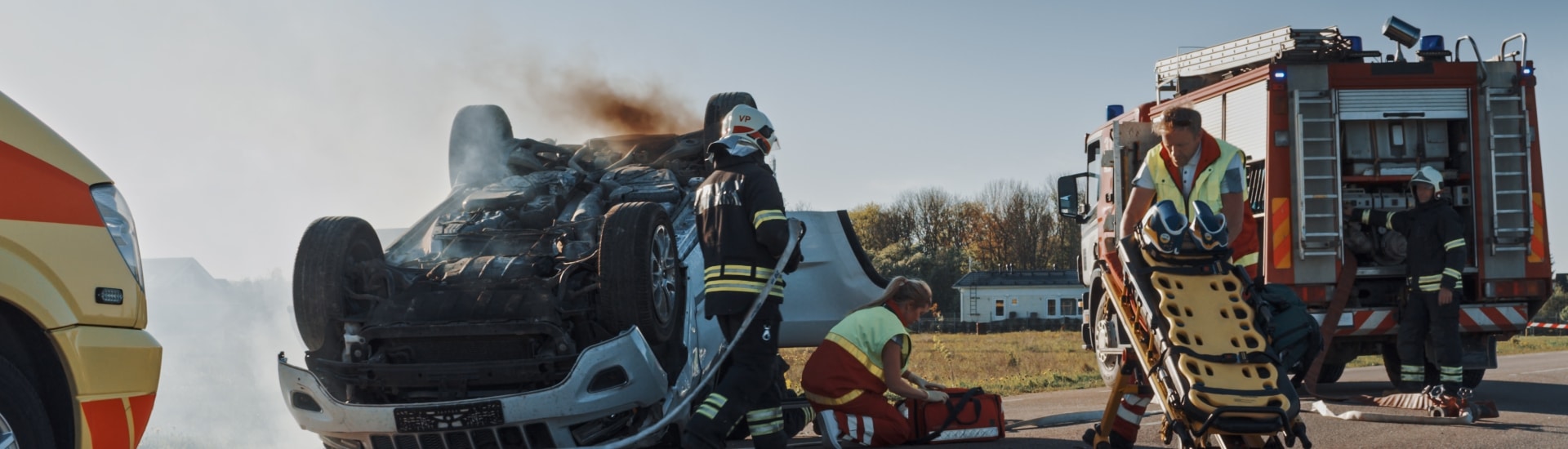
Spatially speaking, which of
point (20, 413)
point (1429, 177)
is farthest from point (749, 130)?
point (1429, 177)

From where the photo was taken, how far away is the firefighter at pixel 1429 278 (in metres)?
8.02

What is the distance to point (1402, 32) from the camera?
932cm

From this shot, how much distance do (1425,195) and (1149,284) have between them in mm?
4159

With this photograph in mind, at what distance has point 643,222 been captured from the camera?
20.1 feet

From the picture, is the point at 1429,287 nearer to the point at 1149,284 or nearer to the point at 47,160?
the point at 1149,284

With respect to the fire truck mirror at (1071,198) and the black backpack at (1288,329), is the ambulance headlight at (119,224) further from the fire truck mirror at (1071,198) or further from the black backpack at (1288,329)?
the fire truck mirror at (1071,198)

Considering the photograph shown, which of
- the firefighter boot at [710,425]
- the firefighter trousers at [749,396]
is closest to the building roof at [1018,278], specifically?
the firefighter trousers at [749,396]

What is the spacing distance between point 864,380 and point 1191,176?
74.9 inches

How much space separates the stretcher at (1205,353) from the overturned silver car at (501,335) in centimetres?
231

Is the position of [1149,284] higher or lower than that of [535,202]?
lower

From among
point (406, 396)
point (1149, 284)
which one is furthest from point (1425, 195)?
point (406, 396)

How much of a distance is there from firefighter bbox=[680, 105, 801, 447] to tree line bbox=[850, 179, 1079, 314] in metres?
47.9

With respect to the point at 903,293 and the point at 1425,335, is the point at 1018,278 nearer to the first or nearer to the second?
the point at 1425,335

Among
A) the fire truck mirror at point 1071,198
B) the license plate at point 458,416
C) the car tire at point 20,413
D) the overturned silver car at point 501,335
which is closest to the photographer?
the car tire at point 20,413
